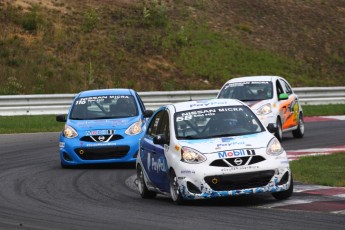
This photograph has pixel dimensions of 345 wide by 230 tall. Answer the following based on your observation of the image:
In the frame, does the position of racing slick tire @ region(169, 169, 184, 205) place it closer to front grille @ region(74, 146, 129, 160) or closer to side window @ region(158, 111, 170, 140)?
side window @ region(158, 111, 170, 140)

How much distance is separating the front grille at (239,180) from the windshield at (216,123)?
958mm

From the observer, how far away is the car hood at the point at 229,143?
12977 millimetres

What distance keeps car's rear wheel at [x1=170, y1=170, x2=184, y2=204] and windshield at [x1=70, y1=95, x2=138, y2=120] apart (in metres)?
6.96

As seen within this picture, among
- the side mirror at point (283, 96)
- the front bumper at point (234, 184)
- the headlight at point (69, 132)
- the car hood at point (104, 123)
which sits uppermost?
the front bumper at point (234, 184)

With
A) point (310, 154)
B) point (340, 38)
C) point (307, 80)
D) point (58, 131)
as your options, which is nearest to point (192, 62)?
point (307, 80)

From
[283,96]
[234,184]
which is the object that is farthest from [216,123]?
[283,96]

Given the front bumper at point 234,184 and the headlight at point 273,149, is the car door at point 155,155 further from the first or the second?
the headlight at point 273,149

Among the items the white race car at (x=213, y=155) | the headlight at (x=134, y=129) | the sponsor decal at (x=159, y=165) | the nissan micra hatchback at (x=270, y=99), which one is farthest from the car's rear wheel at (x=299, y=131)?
the sponsor decal at (x=159, y=165)

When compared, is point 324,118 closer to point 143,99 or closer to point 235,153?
point 143,99

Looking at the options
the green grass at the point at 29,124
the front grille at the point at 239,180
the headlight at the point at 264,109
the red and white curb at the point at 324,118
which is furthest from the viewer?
the red and white curb at the point at 324,118

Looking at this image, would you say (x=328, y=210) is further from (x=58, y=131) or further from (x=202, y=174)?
(x=58, y=131)

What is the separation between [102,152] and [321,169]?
169 inches

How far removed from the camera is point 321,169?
56.5 ft

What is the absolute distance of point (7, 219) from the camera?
1225 cm
